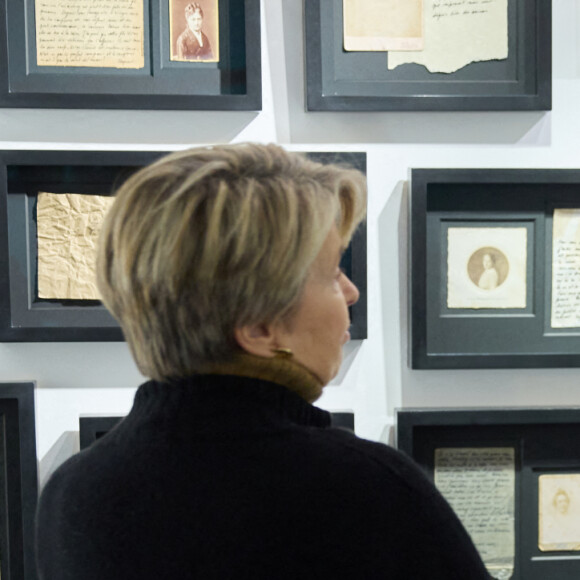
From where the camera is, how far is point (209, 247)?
1.46ft

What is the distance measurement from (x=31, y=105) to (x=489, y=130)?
0.58 meters

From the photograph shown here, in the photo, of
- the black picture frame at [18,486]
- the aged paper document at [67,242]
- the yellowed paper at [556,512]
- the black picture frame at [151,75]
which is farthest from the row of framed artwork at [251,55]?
the yellowed paper at [556,512]

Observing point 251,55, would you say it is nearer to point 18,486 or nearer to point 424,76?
point 424,76

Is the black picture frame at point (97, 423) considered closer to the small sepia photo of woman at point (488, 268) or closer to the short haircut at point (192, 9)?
the small sepia photo of woman at point (488, 268)

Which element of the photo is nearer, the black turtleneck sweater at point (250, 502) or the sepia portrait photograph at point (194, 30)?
the black turtleneck sweater at point (250, 502)

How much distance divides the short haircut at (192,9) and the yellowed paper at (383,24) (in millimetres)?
181

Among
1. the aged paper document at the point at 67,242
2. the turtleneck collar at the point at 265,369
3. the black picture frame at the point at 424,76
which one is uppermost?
the black picture frame at the point at 424,76

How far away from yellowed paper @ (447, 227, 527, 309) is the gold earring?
483mm

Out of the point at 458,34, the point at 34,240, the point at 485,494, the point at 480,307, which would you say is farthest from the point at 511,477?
the point at 34,240

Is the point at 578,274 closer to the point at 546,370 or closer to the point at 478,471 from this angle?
the point at 546,370

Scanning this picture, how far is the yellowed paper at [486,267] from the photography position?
3.06 feet

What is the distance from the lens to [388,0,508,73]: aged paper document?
35.8 inches

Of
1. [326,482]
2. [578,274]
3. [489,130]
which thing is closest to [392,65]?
[489,130]

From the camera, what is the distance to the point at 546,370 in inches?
37.9
